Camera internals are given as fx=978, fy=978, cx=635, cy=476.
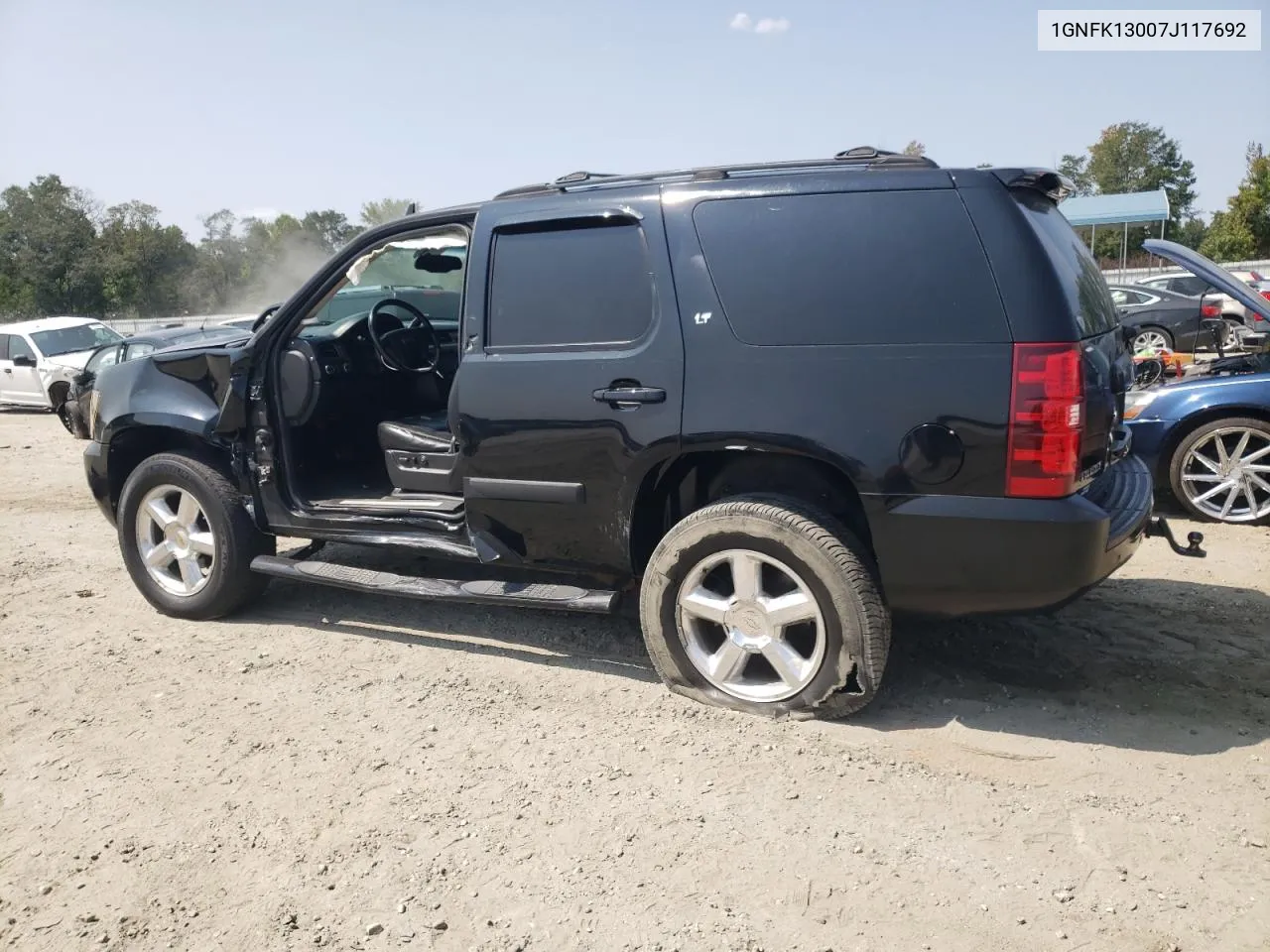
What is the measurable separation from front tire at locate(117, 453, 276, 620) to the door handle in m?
2.22

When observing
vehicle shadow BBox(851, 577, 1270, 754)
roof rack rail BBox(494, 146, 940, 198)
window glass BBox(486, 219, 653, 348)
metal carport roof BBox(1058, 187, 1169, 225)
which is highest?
metal carport roof BBox(1058, 187, 1169, 225)

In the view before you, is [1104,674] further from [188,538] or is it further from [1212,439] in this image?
[188,538]

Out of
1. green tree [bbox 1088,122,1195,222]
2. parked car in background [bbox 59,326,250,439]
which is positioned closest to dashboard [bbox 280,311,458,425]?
parked car in background [bbox 59,326,250,439]

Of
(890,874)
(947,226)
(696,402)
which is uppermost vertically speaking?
(947,226)

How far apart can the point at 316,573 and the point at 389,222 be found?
5.54 ft

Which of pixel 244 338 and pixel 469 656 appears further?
pixel 244 338

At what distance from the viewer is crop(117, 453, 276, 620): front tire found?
492cm

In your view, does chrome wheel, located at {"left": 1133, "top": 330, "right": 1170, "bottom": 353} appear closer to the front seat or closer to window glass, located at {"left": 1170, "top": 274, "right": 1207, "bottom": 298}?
window glass, located at {"left": 1170, "top": 274, "right": 1207, "bottom": 298}

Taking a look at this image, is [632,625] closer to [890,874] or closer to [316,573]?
[316,573]

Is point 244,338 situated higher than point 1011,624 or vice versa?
point 244,338

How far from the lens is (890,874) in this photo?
275cm

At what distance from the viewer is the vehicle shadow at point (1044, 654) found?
3605mm

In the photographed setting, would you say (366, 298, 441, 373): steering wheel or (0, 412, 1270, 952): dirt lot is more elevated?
(366, 298, 441, 373): steering wheel

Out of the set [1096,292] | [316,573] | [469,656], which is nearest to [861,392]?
[1096,292]
